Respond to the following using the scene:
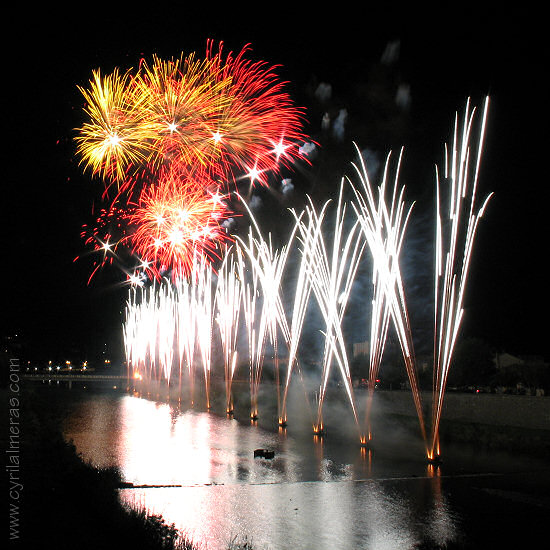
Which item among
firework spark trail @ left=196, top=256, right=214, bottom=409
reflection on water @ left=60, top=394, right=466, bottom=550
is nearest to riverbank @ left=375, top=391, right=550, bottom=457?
reflection on water @ left=60, top=394, right=466, bottom=550

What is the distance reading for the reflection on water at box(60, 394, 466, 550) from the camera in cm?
745

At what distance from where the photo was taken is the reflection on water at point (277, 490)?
7445 mm

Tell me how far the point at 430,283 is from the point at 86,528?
36.8 metres

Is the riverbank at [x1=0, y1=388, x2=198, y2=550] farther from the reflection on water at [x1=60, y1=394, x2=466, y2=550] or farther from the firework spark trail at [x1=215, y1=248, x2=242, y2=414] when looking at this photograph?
the firework spark trail at [x1=215, y1=248, x2=242, y2=414]

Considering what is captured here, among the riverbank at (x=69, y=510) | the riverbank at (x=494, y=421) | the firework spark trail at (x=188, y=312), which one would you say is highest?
the firework spark trail at (x=188, y=312)

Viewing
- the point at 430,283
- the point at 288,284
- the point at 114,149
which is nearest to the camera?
the point at 114,149

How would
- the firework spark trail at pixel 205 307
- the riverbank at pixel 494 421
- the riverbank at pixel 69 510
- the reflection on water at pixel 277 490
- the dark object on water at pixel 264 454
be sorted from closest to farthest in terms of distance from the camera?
the riverbank at pixel 69 510 → the reflection on water at pixel 277 490 → the dark object on water at pixel 264 454 → the riverbank at pixel 494 421 → the firework spark trail at pixel 205 307

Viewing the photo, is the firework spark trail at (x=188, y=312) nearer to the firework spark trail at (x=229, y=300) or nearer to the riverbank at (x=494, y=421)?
the firework spark trail at (x=229, y=300)

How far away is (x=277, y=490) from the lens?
9977 mm

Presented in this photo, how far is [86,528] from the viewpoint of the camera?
6023mm

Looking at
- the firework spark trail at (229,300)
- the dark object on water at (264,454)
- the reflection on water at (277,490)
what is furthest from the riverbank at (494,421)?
the firework spark trail at (229,300)

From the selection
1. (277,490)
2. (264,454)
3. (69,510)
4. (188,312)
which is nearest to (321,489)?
(277,490)

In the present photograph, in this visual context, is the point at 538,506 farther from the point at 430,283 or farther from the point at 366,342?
the point at 366,342

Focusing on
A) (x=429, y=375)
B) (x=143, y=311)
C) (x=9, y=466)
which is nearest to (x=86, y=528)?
(x=9, y=466)
